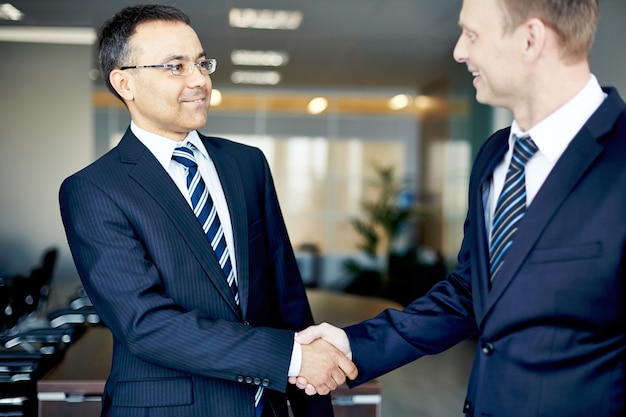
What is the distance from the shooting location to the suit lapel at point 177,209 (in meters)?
1.75

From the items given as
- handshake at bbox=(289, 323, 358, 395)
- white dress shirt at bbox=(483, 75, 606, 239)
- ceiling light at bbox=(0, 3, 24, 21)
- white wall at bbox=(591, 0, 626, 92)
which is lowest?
handshake at bbox=(289, 323, 358, 395)

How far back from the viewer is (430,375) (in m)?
5.82

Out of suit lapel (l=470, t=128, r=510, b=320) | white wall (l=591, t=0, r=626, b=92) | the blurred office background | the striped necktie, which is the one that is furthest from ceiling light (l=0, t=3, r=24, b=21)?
the striped necktie

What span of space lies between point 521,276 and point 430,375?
4651mm

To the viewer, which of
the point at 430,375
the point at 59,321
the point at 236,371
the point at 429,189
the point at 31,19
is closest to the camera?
the point at 236,371

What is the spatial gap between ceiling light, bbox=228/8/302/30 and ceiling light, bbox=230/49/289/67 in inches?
52.9

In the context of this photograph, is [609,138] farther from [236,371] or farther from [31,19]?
[31,19]

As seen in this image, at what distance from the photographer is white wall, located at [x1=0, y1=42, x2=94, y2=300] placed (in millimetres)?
7016

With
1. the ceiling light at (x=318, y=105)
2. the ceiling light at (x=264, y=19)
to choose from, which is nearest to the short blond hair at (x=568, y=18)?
the ceiling light at (x=264, y=19)

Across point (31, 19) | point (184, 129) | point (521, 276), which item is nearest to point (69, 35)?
point (31, 19)

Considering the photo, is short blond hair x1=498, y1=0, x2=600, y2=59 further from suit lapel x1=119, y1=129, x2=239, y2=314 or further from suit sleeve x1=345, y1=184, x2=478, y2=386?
suit lapel x1=119, y1=129, x2=239, y2=314

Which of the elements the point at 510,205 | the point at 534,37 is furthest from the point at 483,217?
the point at 534,37

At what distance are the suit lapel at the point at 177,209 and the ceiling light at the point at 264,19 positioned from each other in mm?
4760

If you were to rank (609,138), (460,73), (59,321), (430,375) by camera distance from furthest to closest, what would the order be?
(460,73)
(430,375)
(59,321)
(609,138)
